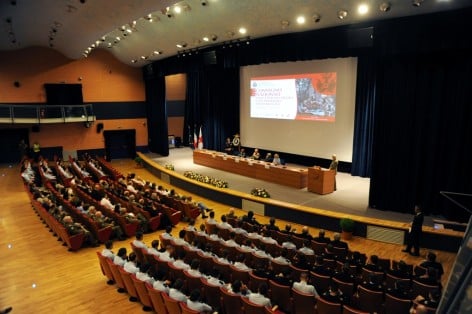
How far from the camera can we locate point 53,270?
786 centimetres

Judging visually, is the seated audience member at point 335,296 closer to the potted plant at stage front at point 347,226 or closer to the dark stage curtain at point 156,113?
the potted plant at stage front at point 347,226

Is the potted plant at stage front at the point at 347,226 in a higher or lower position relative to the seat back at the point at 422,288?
lower

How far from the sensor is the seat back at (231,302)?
529 centimetres

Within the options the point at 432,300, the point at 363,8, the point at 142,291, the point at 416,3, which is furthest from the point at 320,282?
the point at 363,8

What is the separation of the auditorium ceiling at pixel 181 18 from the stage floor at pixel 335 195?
5.42m

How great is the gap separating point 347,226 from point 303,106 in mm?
6566

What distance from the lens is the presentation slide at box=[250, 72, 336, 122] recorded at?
13508 millimetres

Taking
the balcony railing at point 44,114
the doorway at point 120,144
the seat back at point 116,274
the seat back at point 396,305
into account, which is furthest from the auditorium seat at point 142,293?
the doorway at point 120,144

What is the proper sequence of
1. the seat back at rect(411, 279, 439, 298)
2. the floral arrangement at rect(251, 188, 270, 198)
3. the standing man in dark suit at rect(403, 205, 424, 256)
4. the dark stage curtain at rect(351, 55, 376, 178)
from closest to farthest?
the seat back at rect(411, 279, 439, 298), the standing man in dark suit at rect(403, 205, 424, 256), the floral arrangement at rect(251, 188, 270, 198), the dark stage curtain at rect(351, 55, 376, 178)

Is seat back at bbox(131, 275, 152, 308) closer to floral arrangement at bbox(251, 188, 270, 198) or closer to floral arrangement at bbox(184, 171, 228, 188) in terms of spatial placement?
floral arrangement at bbox(251, 188, 270, 198)

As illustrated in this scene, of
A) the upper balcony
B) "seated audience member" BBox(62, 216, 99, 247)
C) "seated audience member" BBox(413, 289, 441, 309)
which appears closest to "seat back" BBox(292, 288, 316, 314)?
"seated audience member" BBox(413, 289, 441, 309)

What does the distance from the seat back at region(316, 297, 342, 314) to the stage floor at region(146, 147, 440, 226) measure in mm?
5163

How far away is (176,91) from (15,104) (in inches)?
380

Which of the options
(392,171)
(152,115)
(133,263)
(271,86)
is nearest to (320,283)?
(133,263)
